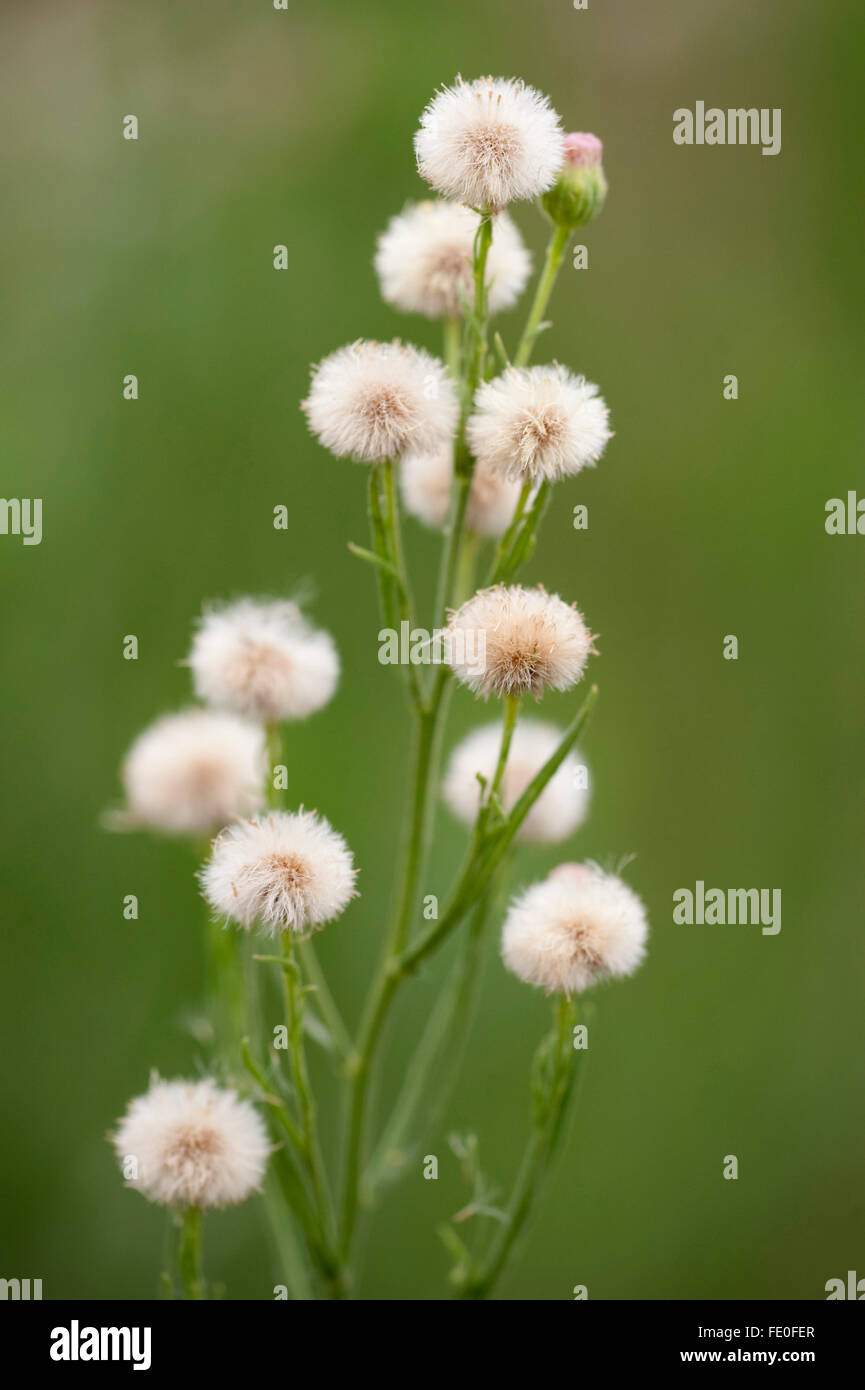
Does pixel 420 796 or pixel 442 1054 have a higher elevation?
pixel 420 796

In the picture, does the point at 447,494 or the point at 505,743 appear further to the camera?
the point at 447,494

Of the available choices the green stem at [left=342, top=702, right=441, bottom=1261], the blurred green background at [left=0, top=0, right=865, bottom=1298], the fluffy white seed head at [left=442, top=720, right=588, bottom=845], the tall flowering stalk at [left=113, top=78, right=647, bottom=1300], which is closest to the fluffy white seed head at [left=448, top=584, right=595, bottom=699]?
the tall flowering stalk at [left=113, top=78, right=647, bottom=1300]

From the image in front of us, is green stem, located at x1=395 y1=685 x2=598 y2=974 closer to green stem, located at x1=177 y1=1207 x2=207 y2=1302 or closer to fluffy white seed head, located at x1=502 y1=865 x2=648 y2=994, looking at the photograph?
fluffy white seed head, located at x1=502 y1=865 x2=648 y2=994

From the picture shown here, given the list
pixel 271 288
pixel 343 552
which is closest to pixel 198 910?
pixel 343 552

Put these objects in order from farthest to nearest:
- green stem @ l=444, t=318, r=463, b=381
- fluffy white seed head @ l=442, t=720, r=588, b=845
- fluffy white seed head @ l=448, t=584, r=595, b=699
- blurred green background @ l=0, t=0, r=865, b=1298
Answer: blurred green background @ l=0, t=0, r=865, b=1298 < fluffy white seed head @ l=442, t=720, r=588, b=845 < green stem @ l=444, t=318, r=463, b=381 < fluffy white seed head @ l=448, t=584, r=595, b=699

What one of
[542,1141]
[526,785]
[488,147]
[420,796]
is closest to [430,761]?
[420,796]

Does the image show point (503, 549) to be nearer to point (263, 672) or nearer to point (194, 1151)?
point (263, 672)
